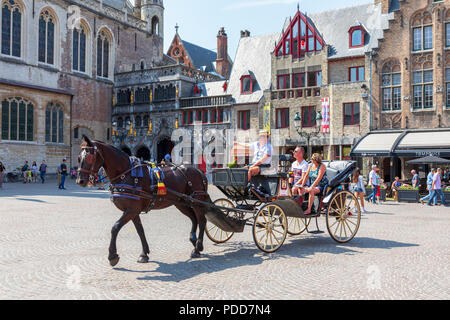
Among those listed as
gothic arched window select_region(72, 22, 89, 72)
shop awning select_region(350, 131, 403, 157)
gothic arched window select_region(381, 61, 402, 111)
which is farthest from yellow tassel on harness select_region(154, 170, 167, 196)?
gothic arched window select_region(72, 22, 89, 72)

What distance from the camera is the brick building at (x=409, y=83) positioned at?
24.8m

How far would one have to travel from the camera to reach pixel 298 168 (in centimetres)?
838

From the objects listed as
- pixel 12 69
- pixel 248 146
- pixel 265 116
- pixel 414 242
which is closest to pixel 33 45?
pixel 12 69

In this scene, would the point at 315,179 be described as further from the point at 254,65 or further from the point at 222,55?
the point at 222,55

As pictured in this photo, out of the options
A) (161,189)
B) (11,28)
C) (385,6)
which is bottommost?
(161,189)

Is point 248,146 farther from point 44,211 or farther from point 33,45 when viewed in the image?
point 33,45

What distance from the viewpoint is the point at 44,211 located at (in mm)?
13203

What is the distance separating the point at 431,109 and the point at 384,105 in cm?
275

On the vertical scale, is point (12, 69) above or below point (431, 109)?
above

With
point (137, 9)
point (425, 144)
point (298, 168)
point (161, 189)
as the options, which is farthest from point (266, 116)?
point (161, 189)

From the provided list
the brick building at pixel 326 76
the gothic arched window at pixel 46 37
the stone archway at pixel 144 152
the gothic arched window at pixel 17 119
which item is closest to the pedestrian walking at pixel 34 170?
the gothic arched window at pixel 17 119

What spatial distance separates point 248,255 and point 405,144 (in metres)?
Answer: 18.6

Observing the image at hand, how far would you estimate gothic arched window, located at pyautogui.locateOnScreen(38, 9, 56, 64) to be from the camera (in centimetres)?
3419

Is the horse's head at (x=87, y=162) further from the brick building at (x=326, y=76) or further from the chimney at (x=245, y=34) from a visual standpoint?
the chimney at (x=245, y=34)
